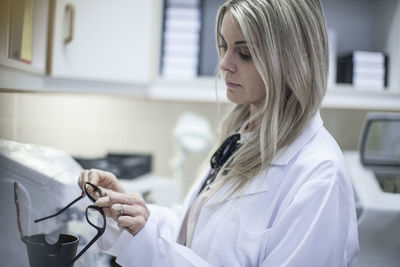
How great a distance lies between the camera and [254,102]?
869 mm

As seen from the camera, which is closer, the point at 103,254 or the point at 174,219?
the point at 103,254

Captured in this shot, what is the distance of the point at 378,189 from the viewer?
1.20 m

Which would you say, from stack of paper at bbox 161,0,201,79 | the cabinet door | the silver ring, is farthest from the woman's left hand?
stack of paper at bbox 161,0,201,79

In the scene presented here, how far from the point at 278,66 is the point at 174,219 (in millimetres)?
475

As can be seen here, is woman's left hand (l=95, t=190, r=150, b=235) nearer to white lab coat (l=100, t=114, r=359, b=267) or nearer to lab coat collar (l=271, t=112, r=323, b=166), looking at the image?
white lab coat (l=100, t=114, r=359, b=267)

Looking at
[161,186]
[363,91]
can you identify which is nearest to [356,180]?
[363,91]

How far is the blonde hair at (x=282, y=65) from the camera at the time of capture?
75 cm

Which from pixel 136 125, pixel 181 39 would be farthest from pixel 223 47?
pixel 136 125

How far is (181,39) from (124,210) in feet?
3.64

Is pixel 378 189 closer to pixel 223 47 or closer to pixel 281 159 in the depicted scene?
pixel 281 159

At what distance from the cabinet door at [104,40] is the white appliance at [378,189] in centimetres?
86

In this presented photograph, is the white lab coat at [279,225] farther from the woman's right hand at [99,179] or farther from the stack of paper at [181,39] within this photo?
the stack of paper at [181,39]

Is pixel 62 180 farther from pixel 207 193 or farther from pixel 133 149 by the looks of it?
pixel 133 149

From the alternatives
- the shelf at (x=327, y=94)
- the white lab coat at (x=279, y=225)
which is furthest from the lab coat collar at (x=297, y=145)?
the shelf at (x=327, y=94)
